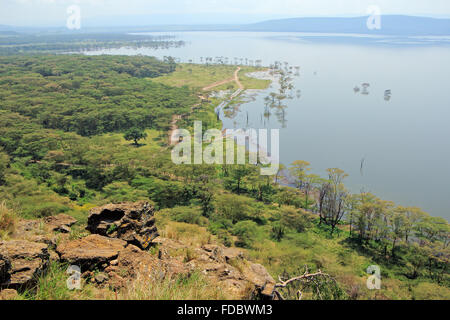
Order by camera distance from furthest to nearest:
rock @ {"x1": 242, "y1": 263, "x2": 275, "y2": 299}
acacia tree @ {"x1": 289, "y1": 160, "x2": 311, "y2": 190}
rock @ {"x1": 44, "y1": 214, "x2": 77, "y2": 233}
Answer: acacia tree @ {"x1": 289, "y1": 160, "x2": 311, "y2": 190}, rock @ {"x1": 44, "y1": 214, "x2": 77, "y2": 233}, rock @ {"x1": 242, "y1": 263, "x2": 275, "y2": 299}

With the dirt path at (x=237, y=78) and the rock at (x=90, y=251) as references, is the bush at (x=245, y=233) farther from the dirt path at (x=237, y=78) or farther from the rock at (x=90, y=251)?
the dirt path at (x=237, y=78)

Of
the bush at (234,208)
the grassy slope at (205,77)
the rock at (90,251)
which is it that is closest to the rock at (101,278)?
the rock at (90,251)

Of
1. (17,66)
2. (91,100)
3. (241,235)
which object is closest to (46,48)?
(17,66)

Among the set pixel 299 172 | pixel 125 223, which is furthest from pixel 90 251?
pixel 299 172

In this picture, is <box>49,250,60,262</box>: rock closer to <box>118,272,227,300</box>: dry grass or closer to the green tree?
<box>118,272,227,300</box>: dry grass

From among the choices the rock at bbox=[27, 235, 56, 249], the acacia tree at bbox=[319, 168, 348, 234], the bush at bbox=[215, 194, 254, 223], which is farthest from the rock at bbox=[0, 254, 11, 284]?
the acacia tree at bbox=[319, 168, 348, 234]

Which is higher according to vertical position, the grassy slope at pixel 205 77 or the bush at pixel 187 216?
the grassy slope at pixel 205 77

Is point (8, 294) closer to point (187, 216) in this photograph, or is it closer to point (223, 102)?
point (187, 216)
